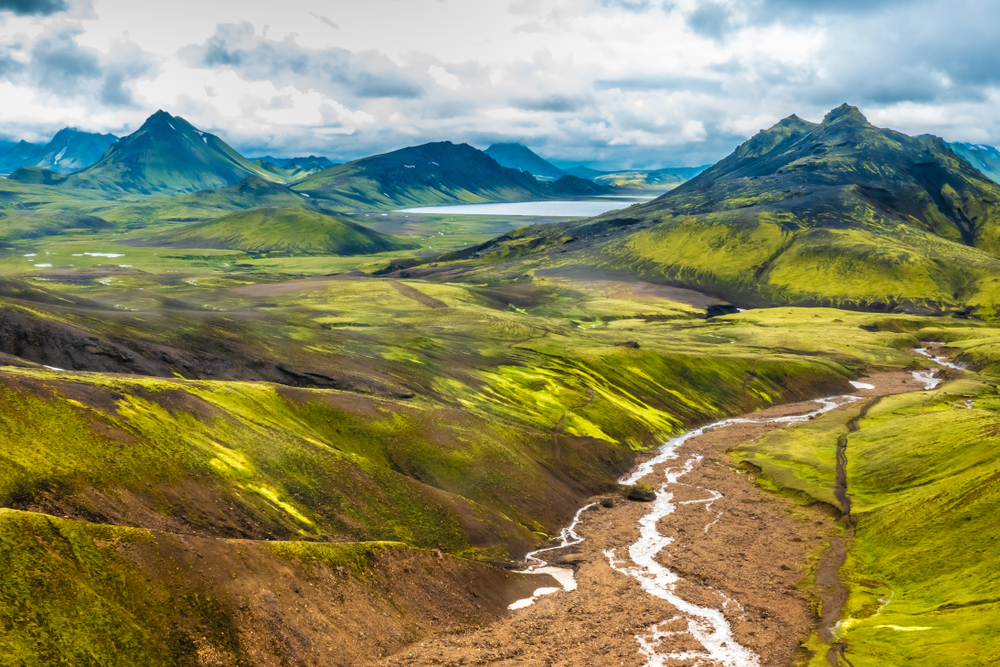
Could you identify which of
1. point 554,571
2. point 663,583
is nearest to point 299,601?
point 554,571

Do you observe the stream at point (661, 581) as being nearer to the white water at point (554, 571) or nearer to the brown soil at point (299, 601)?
the white water at point (554, 571)

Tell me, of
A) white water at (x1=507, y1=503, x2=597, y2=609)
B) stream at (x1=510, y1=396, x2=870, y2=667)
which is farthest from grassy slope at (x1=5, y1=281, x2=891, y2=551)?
stream at (x1=510, y1=396, x2=870, y2=667)

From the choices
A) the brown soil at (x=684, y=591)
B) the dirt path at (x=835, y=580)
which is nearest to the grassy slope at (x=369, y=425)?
the brown soil at (x=684, y=591)

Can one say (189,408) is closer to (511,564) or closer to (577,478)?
(511,564)

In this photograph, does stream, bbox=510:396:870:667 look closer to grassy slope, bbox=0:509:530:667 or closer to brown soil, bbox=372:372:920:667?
brown soil, bbox=372:372:920:667

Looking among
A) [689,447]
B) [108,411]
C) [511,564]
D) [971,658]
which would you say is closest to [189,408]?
[108,411]

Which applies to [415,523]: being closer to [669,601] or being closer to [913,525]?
[669,601]
